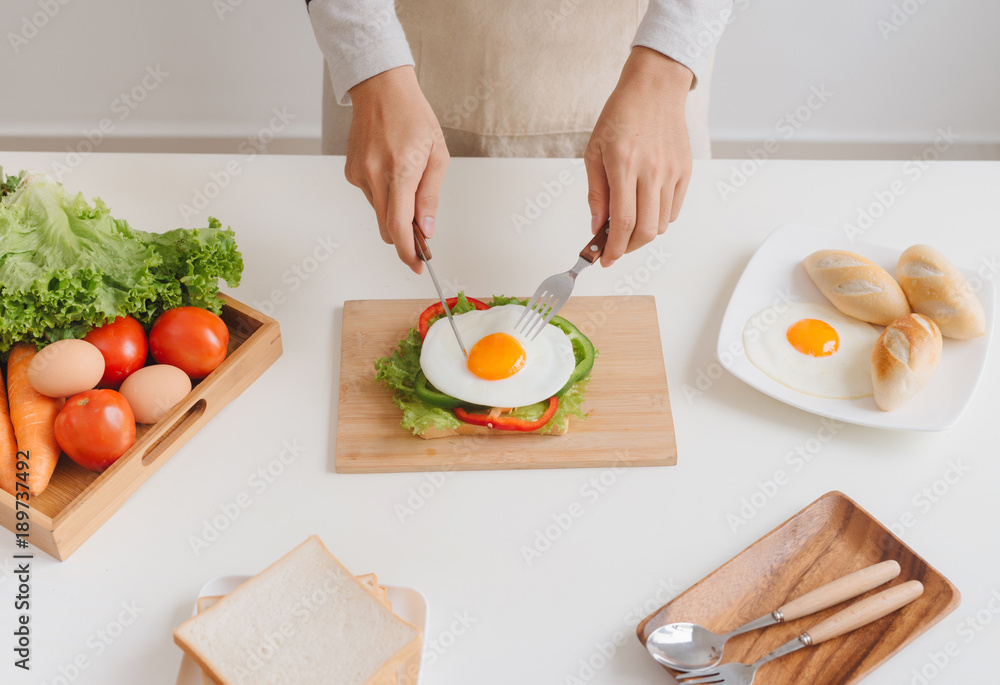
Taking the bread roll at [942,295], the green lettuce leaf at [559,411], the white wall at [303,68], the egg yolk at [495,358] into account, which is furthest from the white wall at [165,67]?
the bread roll at [942,295]

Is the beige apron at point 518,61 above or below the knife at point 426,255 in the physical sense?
above

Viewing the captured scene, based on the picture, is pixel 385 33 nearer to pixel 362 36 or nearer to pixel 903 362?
pixel 362 36

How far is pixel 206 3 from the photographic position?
2906 millimetres

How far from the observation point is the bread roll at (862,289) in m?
1.55

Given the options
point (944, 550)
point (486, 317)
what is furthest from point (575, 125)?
point (944, 550)

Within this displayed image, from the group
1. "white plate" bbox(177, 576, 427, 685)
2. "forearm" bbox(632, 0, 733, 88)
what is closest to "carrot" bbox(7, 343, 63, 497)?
"white plate" bbox(177, 576, 427, 685)

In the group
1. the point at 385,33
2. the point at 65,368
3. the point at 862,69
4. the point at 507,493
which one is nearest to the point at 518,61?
the point at 385,33

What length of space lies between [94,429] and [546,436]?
0.77 meters

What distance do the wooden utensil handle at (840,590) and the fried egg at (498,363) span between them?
20.5 inches

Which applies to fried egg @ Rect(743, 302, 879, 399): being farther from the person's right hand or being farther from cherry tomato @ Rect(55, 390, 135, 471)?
cherry tomato @ Rect(55, 390, 135, 471)

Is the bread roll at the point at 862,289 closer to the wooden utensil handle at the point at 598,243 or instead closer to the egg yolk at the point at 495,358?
the wooden utensil handle at the point at 598,243

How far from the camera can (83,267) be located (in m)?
1.41

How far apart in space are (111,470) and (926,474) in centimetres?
141

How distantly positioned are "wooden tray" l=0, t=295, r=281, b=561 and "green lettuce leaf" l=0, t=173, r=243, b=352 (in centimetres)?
11
